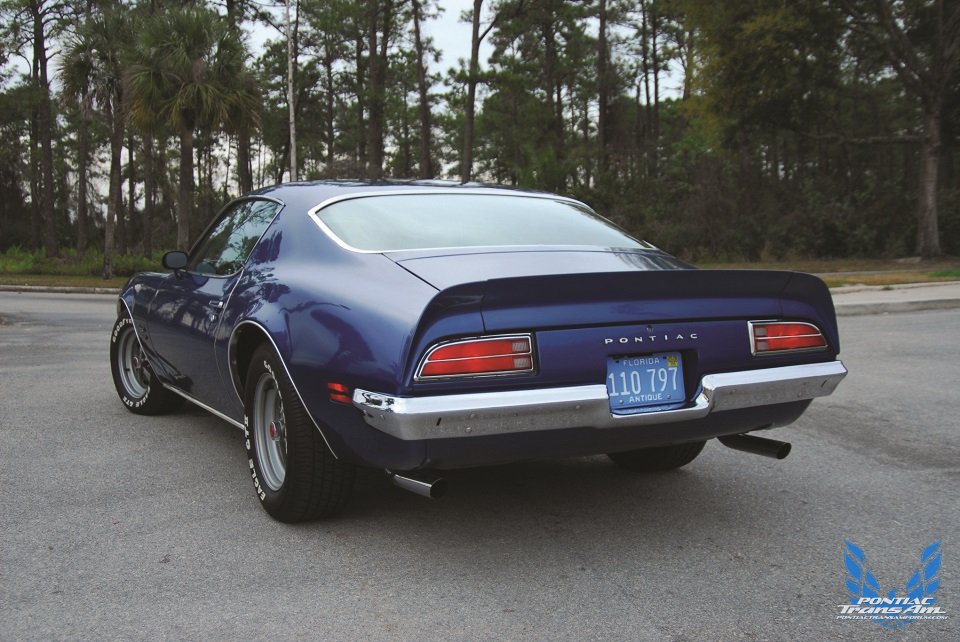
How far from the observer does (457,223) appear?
152 inches

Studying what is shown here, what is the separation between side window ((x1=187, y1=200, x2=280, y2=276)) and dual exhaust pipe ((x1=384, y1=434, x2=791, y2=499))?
1.57 metres

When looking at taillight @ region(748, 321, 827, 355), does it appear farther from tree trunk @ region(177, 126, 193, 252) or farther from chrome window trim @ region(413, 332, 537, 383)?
tree trunk @ region(177, 126, 193, 252)

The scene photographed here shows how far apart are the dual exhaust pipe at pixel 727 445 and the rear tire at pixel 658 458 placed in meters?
0.38

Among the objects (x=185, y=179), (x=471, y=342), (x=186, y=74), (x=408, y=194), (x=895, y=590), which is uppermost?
(x=186, y=74)

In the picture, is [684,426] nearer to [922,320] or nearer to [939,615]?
[939,615]

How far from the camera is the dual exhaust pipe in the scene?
291cm

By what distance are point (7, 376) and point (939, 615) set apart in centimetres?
721

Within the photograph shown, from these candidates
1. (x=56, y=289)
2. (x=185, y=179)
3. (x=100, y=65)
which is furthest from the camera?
(x=100, y=65)

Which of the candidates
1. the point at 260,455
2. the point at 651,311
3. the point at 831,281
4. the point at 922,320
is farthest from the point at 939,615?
the point at 831,281

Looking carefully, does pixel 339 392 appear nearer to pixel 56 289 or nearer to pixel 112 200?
pixel 56 289

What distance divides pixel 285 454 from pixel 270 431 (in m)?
0.19

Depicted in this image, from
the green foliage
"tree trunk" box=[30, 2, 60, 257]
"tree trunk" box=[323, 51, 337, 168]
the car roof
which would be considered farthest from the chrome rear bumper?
"tree trunk" box=[30, 2, 60, 257]

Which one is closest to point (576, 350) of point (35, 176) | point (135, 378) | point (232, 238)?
point (232, 238)

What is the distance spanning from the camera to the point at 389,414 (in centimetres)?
275
